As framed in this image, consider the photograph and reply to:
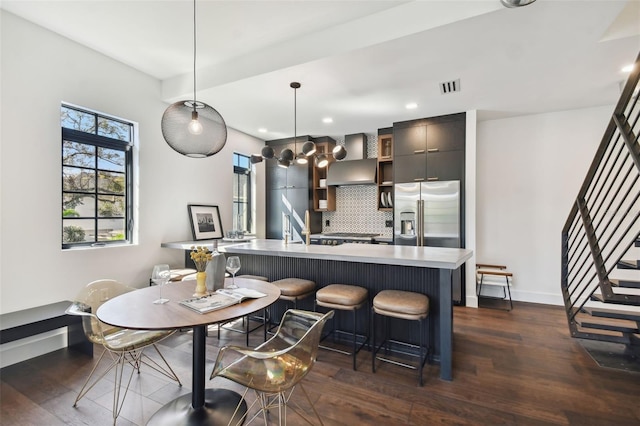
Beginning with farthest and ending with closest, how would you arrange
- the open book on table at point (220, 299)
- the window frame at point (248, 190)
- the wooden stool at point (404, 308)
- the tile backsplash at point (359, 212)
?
the tile backsplash at point (359, 212)
the window frame at point (248, 190)
the wooden stool at point (404, 308)
the open book on table at point (220, 299)

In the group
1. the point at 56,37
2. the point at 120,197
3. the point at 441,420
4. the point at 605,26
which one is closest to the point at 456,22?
the point at 605,26

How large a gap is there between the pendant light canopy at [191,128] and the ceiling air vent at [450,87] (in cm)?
267

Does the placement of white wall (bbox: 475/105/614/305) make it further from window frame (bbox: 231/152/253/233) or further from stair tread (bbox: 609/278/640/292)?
window frame (bbox: 231/152/253/233)

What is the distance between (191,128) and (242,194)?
12.7ft

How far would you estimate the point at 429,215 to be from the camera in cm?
444

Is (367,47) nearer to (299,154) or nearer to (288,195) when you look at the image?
(299,154)

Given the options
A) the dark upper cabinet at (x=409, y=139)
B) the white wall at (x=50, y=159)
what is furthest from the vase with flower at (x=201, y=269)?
the dark upper cabinet at (x=409, y=139)

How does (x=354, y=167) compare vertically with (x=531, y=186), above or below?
above

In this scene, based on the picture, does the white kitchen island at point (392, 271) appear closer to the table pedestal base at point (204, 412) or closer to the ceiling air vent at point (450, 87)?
the table pedestal base at point (204, 412)

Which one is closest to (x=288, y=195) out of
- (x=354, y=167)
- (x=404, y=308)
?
(x=354, y=167)

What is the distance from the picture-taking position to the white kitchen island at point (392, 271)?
2359mm

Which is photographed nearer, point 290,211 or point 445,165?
point 445,165

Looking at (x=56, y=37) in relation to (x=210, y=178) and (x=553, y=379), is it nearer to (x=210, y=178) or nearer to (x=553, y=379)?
(x=210, y=178)

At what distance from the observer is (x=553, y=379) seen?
234 cm
